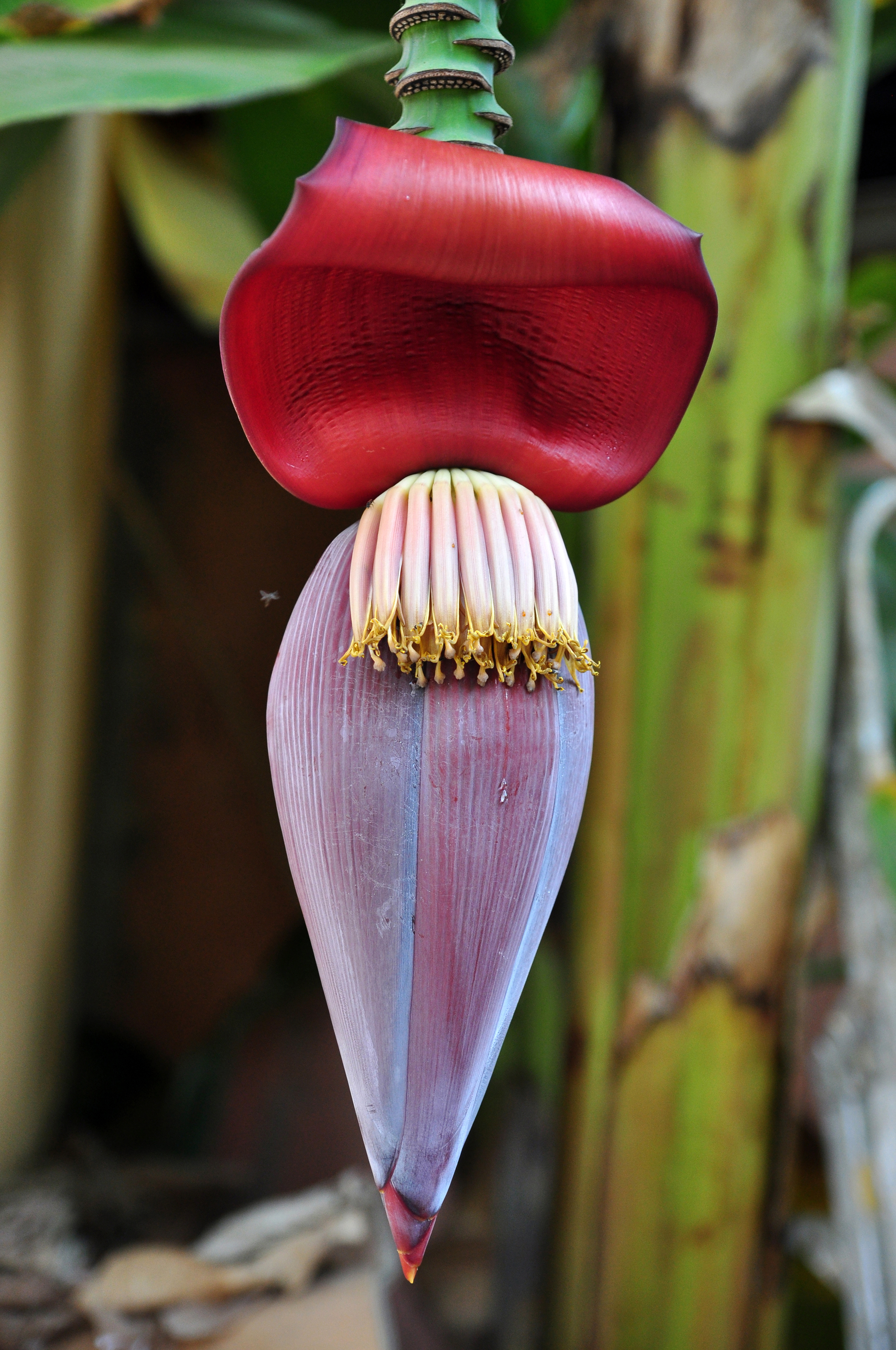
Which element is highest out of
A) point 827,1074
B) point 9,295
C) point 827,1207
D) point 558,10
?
point 558,10

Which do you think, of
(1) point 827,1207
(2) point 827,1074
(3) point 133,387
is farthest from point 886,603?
(3) point 133,387

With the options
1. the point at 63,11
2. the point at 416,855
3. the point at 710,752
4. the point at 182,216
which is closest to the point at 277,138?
the point at 182,216

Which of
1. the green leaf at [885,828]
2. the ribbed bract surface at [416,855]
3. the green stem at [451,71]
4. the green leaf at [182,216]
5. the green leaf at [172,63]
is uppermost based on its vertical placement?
the green leaf at [182,216]

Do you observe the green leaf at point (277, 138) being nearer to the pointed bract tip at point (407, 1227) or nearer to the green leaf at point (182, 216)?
the green leaf at point (182, 216)

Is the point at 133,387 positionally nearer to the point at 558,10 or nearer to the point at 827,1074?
the point at 558,10

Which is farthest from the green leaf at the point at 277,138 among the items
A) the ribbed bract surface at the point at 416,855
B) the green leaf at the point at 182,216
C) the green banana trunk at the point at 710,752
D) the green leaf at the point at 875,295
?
the ribbed bract surface at the point at 416,855

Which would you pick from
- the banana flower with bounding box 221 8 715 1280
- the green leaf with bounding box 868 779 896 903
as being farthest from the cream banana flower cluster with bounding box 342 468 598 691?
the green leaf with bounding box 868 779 896 903
